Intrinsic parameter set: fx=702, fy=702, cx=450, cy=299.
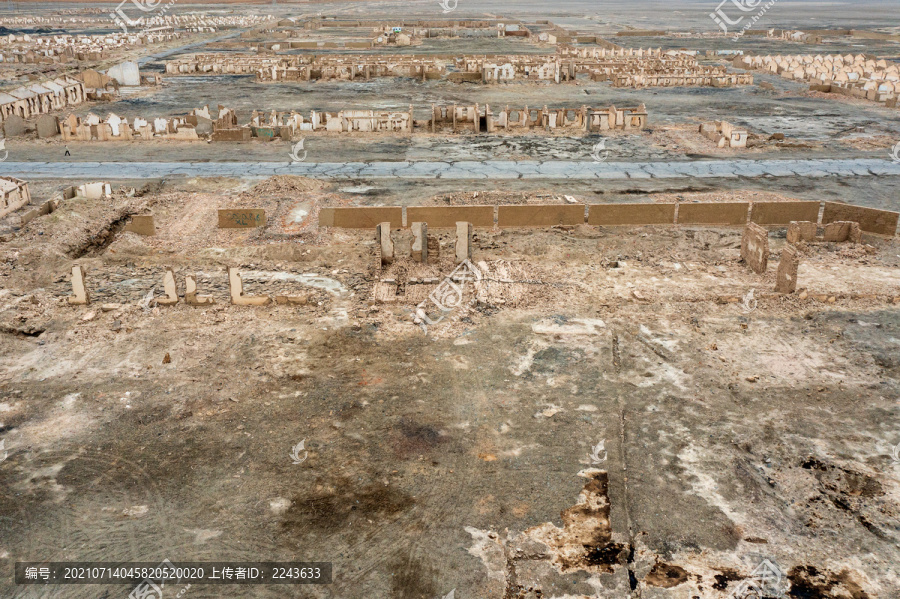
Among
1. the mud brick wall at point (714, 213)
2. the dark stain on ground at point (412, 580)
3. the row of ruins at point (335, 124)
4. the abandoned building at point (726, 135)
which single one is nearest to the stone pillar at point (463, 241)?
the mud brick wall at point (714, 213)

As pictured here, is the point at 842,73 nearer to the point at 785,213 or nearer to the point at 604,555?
the point at 785,213

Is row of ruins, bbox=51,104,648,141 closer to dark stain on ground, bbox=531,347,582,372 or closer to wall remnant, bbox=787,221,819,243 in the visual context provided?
wall remnant, bbox=787,221,819,243

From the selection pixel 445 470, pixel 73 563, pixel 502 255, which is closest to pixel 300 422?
pixel 445 470

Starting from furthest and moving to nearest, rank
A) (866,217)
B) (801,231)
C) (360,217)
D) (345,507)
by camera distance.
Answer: (360,217)
(866,217)
(801,231)
(345,507)

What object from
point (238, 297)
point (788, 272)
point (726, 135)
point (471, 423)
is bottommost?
point (471, 423)

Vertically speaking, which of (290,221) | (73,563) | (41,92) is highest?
(41,92)

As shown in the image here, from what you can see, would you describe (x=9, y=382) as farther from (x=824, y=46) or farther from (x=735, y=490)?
(x=824, y=46)

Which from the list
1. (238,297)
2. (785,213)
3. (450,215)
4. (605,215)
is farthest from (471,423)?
(785,213)
